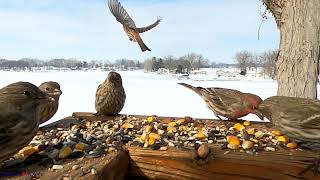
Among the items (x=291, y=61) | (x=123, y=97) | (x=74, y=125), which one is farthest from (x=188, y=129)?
(x=291, y=61)

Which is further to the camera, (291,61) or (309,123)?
(291,61)

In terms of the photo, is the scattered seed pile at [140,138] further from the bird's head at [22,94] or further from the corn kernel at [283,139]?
the bird's head at [22,94]

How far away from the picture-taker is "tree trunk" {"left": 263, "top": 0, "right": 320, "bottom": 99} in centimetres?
597

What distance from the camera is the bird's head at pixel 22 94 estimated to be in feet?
8.58

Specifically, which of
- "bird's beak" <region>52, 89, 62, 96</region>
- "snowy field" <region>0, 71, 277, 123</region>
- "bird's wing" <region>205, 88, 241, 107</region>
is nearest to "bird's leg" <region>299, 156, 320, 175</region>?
"bird's wing" <region>205, 88, 241, 107</region>

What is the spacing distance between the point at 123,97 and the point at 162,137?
2.31 m

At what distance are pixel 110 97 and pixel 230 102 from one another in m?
1.56

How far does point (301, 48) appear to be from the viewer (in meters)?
6.01

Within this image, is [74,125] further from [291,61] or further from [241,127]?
[291,61]

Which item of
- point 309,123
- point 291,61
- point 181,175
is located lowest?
point 181,175

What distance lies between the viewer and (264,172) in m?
2.69

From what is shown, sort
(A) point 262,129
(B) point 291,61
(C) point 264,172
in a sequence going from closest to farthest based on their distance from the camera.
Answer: (C) point 264,172, (A) point 262,129, (B) point 291,61

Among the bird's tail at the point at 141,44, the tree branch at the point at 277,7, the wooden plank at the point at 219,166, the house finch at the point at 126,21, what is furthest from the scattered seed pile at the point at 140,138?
the tree branch at the point at 277,7

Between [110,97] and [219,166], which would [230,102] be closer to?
[110,97]
